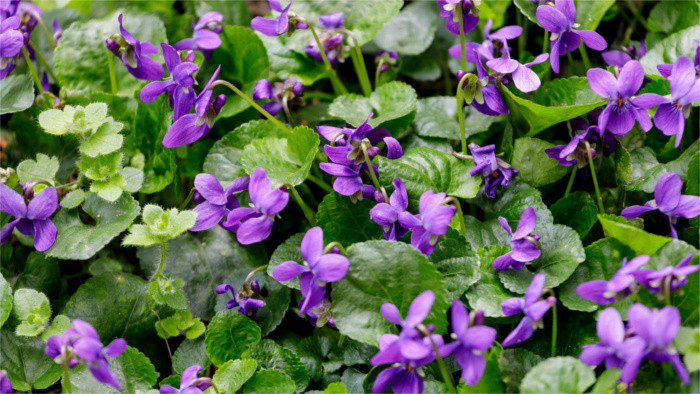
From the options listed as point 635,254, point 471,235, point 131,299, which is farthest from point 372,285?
point 131,299

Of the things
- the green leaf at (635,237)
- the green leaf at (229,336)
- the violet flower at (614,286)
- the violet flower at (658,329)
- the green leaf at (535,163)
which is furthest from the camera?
the green leaf at (535,163)

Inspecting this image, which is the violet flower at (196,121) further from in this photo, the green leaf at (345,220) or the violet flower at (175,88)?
the green leaf at (345,220)

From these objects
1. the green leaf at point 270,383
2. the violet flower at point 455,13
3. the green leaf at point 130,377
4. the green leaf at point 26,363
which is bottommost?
the green leaf at point 26,363

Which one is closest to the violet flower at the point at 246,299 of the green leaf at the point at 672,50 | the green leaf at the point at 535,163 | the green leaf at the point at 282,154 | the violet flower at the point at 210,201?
the violet flower at the point at 210,201

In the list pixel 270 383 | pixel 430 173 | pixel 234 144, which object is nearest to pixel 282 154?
pixel 234 144

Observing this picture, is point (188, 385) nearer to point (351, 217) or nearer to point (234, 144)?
point (351, 217)

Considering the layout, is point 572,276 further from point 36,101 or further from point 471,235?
point 36,101

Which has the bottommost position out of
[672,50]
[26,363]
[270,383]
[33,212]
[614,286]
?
[26,363]
